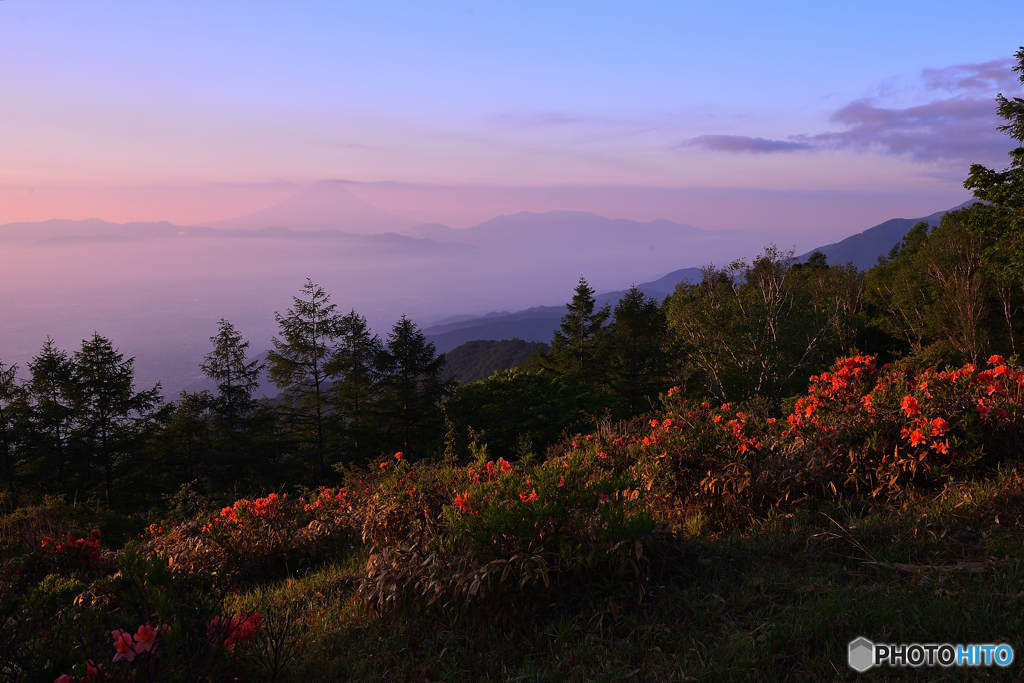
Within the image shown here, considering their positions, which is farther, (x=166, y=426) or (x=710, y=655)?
(x=166, y=426)

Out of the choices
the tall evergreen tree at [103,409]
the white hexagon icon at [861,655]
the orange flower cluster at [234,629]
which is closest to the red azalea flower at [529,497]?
the orange flower cluster at [234,629]

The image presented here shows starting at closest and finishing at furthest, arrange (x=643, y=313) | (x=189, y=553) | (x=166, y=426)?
(x=189, y=553)
(x=166, y=426)
(x=643, y=313)

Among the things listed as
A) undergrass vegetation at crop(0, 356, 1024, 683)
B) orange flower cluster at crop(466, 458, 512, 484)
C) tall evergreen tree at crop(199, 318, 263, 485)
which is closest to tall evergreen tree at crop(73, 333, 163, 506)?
tall evergreen tree at crop(199, 318, 263, 485)

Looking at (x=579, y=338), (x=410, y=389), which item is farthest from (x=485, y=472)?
(x=579, y=338)

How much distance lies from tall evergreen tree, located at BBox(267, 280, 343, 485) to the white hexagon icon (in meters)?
39.4

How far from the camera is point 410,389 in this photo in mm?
37750

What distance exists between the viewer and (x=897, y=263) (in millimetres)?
45031

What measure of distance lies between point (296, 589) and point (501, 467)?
6.77 feet

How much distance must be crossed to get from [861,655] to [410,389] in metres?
36.4

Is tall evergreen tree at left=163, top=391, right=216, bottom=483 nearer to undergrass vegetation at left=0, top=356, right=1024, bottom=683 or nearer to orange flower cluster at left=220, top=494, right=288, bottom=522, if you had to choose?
orange flower cluster at left=220, top=494, right=288, bottom=522

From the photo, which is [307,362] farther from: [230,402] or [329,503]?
[329,503]

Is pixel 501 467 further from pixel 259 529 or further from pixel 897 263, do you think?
pixel 897 263

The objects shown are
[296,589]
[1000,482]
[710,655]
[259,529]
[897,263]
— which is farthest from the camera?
[897,263]

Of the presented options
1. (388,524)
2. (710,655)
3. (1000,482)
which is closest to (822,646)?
(710,655)
